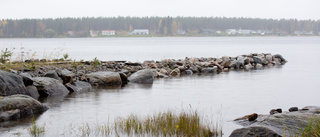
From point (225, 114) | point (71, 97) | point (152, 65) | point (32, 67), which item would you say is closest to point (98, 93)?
point (71, 97)

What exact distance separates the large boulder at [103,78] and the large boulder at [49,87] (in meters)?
3.11

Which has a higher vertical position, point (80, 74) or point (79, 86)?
point (80, 74)

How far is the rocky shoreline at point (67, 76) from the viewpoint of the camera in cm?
1533

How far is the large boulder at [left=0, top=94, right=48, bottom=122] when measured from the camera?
14016 millimetres

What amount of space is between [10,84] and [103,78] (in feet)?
24.5

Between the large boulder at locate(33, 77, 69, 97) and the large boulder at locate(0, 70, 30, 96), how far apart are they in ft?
4.67

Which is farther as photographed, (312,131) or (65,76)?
(65,76)

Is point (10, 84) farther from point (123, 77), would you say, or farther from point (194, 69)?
point (194, 69)

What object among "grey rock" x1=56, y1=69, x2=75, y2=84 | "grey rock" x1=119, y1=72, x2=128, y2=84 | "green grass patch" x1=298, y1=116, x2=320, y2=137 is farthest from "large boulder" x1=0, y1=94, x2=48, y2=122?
"grey rock" x1=119, y1=72, x2=128, y2=84

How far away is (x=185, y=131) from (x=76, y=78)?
543 inches

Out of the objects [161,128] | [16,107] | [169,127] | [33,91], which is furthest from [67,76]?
[169,127]

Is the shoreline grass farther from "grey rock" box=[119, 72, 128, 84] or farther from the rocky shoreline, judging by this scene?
"grey rock" box=[119, 72, 128, 84]

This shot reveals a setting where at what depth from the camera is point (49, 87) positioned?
65.7 feet

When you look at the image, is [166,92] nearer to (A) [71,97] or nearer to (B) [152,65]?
(A) [71,97]
